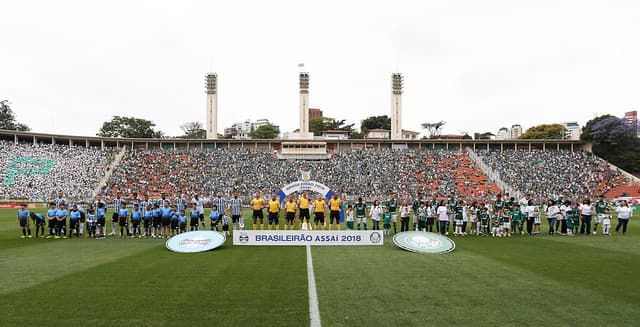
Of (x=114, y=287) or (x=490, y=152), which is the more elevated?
(x=490, y=152)

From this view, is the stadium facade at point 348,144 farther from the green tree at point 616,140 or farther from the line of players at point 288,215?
the line of players at point 288,215

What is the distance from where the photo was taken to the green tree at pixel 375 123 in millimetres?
99062

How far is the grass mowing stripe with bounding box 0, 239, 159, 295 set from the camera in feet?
29.3

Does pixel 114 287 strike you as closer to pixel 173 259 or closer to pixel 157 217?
pixel 173 259

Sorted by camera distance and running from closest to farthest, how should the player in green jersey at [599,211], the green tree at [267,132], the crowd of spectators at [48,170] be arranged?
the player in green jersey at [599,211], the crowd of spectators at [48,170], the green tree at [267,132]

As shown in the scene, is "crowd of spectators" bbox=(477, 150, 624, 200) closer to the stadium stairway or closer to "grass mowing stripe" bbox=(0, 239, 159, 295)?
"grass mowing stripe" bbox=(0, 239, 159, 295)

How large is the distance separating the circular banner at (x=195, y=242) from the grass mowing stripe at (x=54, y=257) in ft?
3.58

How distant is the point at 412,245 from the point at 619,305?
645cm

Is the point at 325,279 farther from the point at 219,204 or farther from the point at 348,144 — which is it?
the point at 348,144

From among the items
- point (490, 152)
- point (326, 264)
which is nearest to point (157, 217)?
point (326, 264)

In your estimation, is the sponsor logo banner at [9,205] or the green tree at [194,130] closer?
the sponsor logo banner at [9,205]

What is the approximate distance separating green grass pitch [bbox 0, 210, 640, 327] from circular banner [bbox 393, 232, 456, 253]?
31cm

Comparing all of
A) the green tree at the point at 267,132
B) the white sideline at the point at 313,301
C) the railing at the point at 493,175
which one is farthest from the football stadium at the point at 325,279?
the green tree at the point at 267,132

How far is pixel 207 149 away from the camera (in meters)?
58.1
